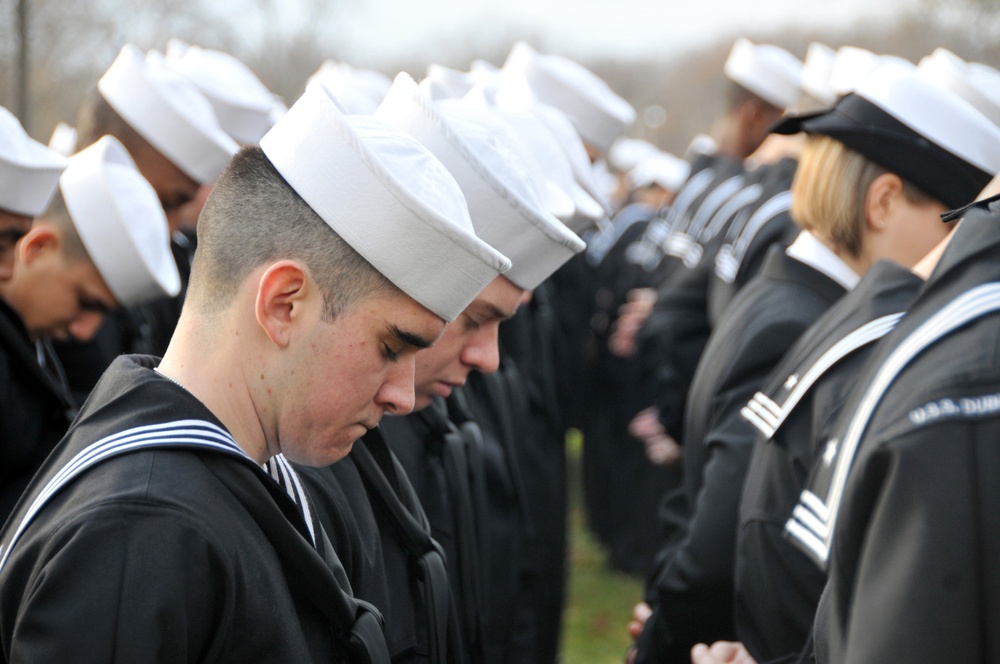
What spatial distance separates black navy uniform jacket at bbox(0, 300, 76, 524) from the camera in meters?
3.07

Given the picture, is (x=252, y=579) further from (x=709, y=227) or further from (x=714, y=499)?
(x=709, y=227)

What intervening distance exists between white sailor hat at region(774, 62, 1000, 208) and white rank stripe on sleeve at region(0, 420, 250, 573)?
6.90 feet

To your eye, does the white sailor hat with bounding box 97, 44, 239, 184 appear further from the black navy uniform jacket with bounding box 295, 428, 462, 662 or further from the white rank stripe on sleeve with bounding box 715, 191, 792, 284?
the black navy uniform jacket with bounding box 295, 428, 462, 662

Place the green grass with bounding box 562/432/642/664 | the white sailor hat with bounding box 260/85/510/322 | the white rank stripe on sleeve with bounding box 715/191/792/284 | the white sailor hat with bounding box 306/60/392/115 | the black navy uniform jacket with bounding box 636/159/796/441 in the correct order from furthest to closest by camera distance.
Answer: the green grass with bounding box 562/432/642/664 → the black navy uniform jacket with bounding box 636/159/796/441 → the white rank stripe on sleeve with bounding box 715/191/792/284 → the white sailor hat with bounding box 306/60/392/115 → the white sailor hat with bounding box 260/85/510/322

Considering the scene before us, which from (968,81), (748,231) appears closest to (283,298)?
(968,81)

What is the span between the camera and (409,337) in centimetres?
186

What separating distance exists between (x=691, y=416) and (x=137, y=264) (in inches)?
70.4

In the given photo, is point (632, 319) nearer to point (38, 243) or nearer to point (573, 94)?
point (573, 94)

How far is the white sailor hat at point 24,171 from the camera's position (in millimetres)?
3033

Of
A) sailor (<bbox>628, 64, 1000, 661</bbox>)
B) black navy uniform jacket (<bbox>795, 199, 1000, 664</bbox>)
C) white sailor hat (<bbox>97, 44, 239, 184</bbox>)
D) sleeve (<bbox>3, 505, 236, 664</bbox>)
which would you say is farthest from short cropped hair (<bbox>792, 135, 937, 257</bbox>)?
white sailor hat (<bbox>97, 44, 239, 184</bbox>)

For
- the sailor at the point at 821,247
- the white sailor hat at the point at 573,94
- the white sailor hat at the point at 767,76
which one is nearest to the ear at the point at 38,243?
the sailor at the point at 821,247

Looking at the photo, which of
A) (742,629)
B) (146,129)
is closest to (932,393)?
(742,629)

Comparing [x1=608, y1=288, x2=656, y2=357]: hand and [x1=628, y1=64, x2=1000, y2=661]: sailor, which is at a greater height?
[x1=628, y1=64, x2=1000, y2=661]: sailor

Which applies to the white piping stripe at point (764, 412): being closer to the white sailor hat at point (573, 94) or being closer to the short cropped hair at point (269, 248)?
the short cropped hair at point (269, 248)
